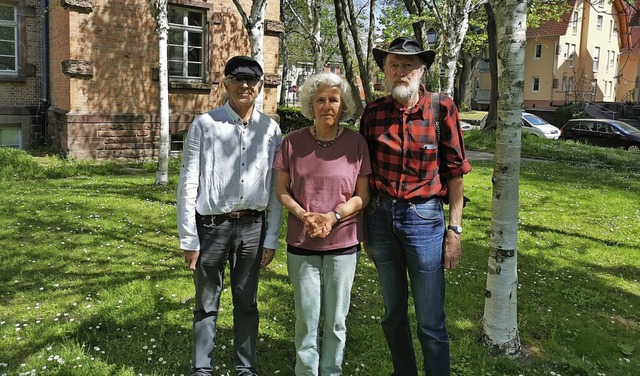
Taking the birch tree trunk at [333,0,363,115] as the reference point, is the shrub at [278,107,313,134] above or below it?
below

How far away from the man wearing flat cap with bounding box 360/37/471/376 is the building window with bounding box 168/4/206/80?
→ 1294cm

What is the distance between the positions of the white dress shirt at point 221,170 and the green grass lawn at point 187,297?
126 centimetres

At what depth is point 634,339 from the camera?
470cm

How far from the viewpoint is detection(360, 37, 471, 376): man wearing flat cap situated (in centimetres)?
314

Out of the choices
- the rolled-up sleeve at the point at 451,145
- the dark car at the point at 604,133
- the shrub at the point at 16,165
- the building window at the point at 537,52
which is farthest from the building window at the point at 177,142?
the building window at the point at 537,52

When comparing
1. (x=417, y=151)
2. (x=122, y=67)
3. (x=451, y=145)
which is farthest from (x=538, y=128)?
(x=417, y=151)

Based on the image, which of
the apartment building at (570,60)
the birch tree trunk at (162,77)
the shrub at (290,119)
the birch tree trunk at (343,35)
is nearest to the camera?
the birch tree trunk at (162,77)

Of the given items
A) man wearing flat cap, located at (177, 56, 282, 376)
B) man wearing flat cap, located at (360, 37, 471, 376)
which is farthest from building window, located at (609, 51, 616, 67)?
man wearing flat cap, located at (177, 56, 282, 376)

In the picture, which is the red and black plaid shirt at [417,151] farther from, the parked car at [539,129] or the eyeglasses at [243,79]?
the parked car at [539,129]

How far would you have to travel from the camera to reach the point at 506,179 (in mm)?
4125

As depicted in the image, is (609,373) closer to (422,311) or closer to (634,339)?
(634,339)

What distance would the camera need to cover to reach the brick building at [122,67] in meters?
13.5

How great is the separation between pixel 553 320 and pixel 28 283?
16.6ft

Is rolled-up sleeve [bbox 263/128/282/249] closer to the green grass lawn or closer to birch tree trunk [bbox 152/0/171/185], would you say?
the green grass lawn
